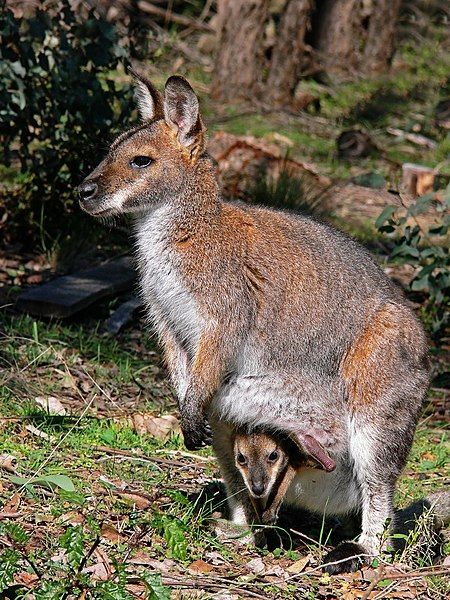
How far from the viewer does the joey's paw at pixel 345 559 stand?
466 centimetres

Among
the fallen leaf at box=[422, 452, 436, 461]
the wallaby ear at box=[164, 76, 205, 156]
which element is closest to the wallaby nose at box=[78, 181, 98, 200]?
the wallaby ear at box=[164, 76, 205, 156]

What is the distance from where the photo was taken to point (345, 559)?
462 cm

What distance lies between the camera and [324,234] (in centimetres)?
511

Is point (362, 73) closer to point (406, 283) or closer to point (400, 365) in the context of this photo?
point (406, 283)

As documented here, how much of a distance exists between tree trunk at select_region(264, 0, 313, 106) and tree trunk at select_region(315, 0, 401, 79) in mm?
2022

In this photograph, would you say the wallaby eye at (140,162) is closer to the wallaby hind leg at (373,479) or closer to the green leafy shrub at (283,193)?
the wallaby hind leg at (373,479)

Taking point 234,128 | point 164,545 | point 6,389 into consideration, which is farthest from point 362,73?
point 164,545

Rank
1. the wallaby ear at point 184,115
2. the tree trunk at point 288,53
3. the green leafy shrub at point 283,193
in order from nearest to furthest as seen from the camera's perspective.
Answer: the wallaby ear at point 184,115
the green leafy shrub at point 283,193
the tree trunk at point 288,53

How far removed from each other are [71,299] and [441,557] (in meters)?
3.24

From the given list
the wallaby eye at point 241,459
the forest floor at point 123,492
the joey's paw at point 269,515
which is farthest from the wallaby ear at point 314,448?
the forest floor at point 123,492

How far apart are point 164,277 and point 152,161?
52 cm

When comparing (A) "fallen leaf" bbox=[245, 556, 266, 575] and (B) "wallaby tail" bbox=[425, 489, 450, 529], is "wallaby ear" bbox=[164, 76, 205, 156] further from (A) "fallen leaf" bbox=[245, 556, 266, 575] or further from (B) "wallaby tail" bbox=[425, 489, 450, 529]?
(B) "wallaby tail" bbox=[425, 489, 450, 529]

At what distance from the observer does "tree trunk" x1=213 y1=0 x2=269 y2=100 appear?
12633 mm

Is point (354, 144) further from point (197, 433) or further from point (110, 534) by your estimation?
point (110, 534)
